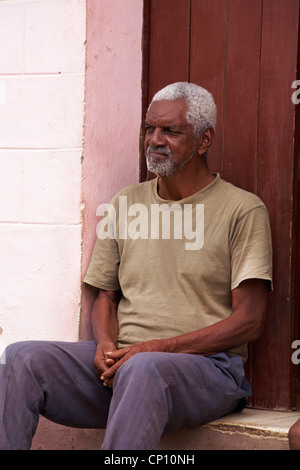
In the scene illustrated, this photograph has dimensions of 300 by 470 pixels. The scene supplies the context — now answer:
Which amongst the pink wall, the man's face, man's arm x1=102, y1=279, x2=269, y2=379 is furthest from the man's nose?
man's arm x1=102, y1=279, x2=269, y2=379

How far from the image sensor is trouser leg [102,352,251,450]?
9.68 feet

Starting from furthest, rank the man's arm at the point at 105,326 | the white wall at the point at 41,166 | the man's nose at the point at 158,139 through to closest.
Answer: the white wall at the point at 41,166, the man's nose at the point at 158,139, the man's arm at the point at 105,326

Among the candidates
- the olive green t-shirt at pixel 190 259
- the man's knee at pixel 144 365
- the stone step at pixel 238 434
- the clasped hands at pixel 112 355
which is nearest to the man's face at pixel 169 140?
the olive green t-shirt at pixel 190 259

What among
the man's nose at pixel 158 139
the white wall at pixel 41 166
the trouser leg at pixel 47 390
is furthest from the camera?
the white wall at pixel 41 166

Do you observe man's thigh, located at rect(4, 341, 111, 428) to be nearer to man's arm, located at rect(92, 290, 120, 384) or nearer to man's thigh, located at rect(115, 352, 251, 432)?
man's arm, located at rect(92, 290, 120, 384)

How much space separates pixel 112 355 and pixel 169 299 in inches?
12.7

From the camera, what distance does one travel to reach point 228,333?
3.36 m

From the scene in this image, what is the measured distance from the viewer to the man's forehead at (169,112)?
141 inches

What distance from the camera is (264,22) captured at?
148 inches

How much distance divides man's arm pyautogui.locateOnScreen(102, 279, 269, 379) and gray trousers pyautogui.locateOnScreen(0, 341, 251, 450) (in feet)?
0.20

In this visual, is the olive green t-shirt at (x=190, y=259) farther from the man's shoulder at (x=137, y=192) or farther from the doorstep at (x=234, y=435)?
the doorstep at (x=234, y=435)

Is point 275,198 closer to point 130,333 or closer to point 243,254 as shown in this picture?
point 243,254
